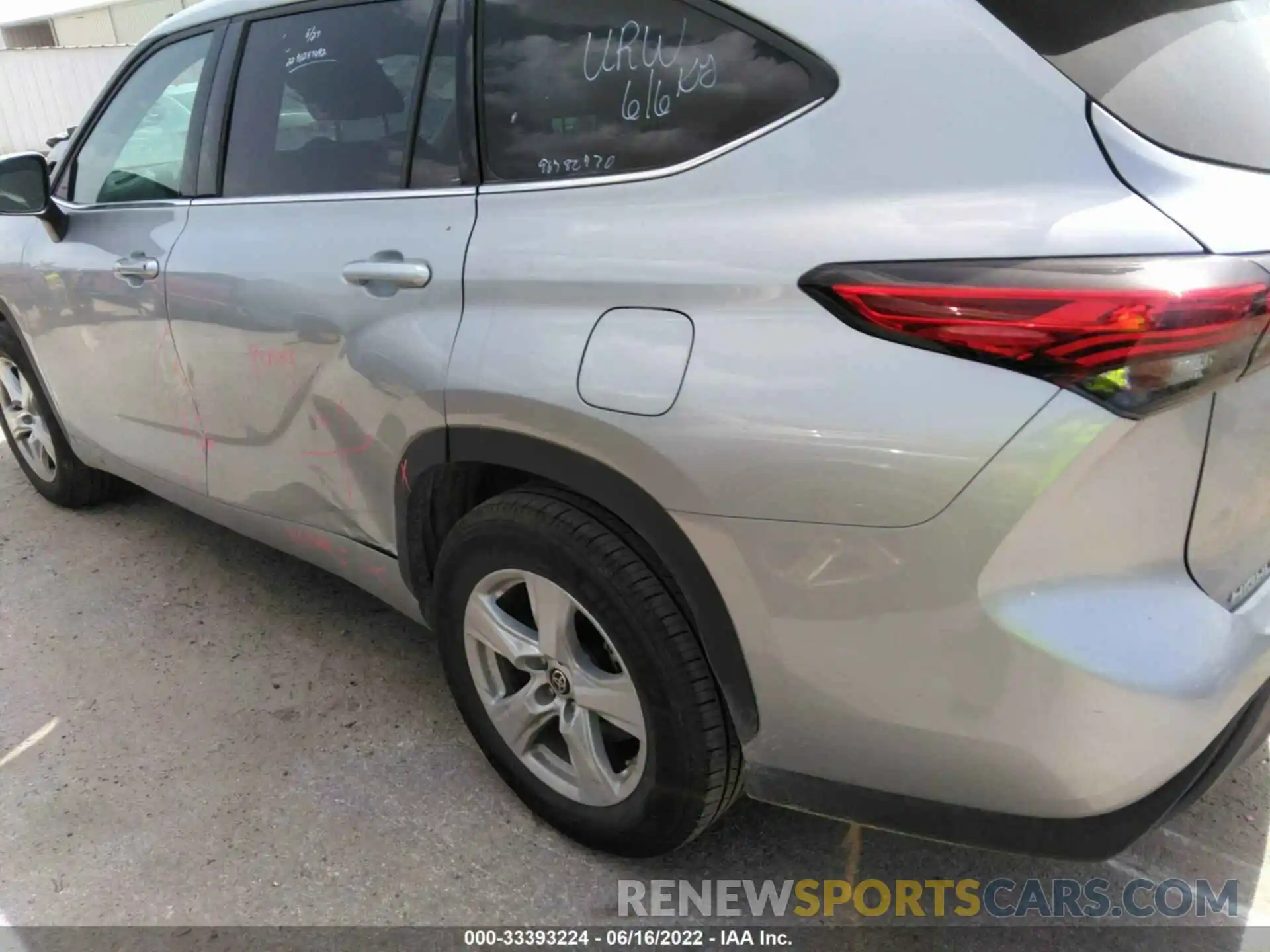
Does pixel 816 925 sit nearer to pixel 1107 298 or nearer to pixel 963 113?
pixel 1107 298

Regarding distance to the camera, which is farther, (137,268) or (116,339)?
(116,339)

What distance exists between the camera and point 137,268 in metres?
2.89

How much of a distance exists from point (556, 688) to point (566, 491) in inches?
17.6

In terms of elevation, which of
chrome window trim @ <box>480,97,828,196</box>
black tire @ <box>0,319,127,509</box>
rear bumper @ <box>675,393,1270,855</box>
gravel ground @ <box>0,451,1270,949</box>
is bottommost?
gravel ground @ <box>0,451,1270,949</box>

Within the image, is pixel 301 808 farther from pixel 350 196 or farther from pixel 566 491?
pixel 350 196

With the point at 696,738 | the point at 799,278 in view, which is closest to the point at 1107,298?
the point at 799,278

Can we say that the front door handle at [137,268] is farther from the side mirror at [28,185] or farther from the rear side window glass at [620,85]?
the rear side window glass at [620,85]

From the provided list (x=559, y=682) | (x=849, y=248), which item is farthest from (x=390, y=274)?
(x=849, y=248)

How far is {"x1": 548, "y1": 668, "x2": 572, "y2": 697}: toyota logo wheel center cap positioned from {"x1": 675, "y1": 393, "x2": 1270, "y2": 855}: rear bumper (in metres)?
0.54

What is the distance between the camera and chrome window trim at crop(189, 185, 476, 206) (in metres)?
2.05

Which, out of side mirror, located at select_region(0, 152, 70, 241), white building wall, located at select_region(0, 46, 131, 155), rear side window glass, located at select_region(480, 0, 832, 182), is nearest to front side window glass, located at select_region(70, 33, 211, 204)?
side mirror, located at select_region(0, 152, 70, 241)

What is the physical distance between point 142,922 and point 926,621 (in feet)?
5.92

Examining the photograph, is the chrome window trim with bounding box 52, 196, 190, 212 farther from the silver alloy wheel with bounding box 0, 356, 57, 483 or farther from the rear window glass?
the rear window glass

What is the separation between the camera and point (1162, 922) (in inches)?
77.7
